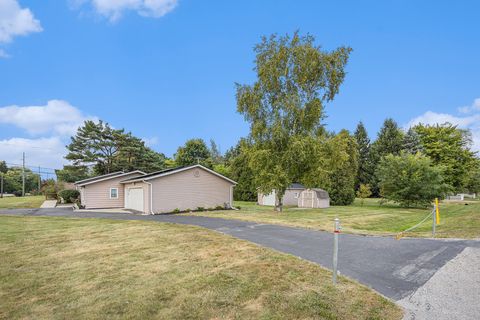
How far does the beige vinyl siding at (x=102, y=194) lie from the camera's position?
73.6ft

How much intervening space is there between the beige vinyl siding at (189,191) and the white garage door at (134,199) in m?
2.18

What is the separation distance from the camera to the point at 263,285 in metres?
4.17

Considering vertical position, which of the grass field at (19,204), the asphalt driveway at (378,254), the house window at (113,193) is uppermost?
the house window at (113,193)

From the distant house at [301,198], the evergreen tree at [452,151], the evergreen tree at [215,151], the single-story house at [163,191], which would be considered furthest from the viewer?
the evergreen tree at [215,151]

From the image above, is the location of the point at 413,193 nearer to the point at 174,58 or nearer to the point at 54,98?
the point at 174,58

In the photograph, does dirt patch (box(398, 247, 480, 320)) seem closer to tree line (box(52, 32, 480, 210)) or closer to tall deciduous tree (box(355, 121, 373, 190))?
tree line (box(52, 32, 480, 210))

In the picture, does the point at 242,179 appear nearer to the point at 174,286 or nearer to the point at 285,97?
the point at 285,97

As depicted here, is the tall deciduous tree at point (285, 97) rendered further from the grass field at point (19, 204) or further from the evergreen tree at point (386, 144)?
the evergreen tree at point (386, 144)

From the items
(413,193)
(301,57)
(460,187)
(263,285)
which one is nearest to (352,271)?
(263,285)

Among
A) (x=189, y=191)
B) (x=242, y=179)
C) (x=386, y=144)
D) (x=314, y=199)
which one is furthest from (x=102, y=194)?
(x=386, y=144)

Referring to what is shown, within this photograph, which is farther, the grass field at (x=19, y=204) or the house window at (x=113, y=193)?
the grass field at (x=19, y=204)

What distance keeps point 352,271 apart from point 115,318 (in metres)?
3.96

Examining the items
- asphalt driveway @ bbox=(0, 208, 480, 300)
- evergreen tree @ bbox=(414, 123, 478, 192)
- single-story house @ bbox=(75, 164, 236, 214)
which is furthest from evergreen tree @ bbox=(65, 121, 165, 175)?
evergreen tree @ bbox=(414, 123, 478, 192)

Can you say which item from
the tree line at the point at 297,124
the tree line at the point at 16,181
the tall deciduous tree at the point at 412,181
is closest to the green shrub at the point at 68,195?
the tree line at the point at 297,124
